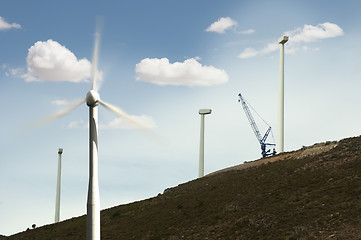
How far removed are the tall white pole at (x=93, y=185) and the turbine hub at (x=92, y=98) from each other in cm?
27

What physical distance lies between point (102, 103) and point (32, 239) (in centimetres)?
5272

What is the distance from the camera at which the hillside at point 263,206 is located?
42.5 m

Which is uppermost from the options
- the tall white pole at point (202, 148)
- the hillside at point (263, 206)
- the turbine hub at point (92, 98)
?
the tall white pole at point (202, 148)

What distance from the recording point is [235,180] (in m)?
67.8

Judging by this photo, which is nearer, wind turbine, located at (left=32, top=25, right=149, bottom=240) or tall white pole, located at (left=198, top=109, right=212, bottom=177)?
wind turbine, located at (left=32, top=25, right=149, bottom=240)

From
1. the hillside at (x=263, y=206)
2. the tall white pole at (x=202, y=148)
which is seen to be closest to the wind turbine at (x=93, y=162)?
the hillside at (x=263, y=206)

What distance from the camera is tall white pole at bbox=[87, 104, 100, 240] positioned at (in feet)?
93.4

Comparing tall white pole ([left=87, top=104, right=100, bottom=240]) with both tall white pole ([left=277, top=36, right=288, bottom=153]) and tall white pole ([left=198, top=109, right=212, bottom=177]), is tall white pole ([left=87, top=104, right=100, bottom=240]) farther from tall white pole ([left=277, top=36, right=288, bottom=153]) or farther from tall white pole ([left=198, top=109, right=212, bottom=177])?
tall white pole ([left=198, top=109, right=212, bottom=177])

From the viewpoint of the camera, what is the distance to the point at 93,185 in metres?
28.5

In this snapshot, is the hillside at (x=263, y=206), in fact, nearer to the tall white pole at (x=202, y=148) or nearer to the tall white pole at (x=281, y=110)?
the tall white pole at (x=281, y=110)

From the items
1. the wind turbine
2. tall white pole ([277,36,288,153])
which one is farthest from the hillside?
the wind turbine

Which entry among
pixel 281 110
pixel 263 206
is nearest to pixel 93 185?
pixel 263 206

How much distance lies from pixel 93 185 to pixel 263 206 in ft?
89.1

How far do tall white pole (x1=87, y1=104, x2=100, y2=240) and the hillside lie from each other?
18694 mm
